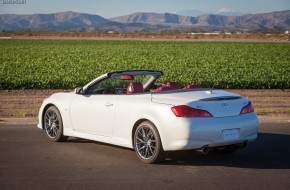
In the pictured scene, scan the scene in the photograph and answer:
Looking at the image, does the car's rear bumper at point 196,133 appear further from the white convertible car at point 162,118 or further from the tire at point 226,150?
the tire at point 226,150

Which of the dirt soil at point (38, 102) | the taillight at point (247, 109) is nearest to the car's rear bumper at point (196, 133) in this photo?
the taillight at point (247, 109)

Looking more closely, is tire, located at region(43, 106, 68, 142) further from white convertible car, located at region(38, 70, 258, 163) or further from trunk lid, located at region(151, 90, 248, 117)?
trunk lid, located at region(151, 90, 248, 117)

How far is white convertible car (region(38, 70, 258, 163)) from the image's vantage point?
7562 millimetres

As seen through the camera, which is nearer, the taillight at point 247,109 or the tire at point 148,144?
the tire at point 148,144

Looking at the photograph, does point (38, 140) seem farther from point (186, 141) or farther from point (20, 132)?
point (186, 141)

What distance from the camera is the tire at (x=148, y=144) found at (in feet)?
25.3

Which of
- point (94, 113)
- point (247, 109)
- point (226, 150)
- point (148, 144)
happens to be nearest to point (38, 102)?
point (94, 113)

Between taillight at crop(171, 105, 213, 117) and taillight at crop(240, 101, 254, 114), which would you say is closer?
taillight at crop(171, 105, 213, 117)

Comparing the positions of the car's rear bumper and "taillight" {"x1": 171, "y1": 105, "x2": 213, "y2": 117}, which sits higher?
"taillight" {"x1": 171, "y1": 105, "x2": 213, "y2": 117}

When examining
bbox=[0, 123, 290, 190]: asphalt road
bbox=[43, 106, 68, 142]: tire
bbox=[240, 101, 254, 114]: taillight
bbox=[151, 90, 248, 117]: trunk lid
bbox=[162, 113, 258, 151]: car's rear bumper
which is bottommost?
bbox=[0, 123, 290, 190]: asphalt road

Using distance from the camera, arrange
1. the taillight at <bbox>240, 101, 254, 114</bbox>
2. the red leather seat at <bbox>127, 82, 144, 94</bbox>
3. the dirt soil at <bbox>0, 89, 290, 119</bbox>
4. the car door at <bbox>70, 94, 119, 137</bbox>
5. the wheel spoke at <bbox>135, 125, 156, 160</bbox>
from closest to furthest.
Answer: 1. the wheel spoke at <bbox>135, 125, 156, 160</bbox>
2. the taillight at <bbox>240, 101, 254, 114</bbox>
3. the red leather seat at <bbox>127, 82, 144, 94</bbox>
4. the car door at <bbox>70, 94, 119, 137</bbox>
5. the dirt soil at <bbox>0, 89, 290, 119</bbox>

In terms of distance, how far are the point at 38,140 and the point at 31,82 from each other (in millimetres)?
11729

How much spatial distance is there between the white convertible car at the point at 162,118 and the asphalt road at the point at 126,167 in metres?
0.27

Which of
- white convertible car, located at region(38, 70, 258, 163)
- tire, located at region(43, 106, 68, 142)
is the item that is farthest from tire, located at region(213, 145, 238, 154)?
tire, located at region(43, 106, 68, 142)
